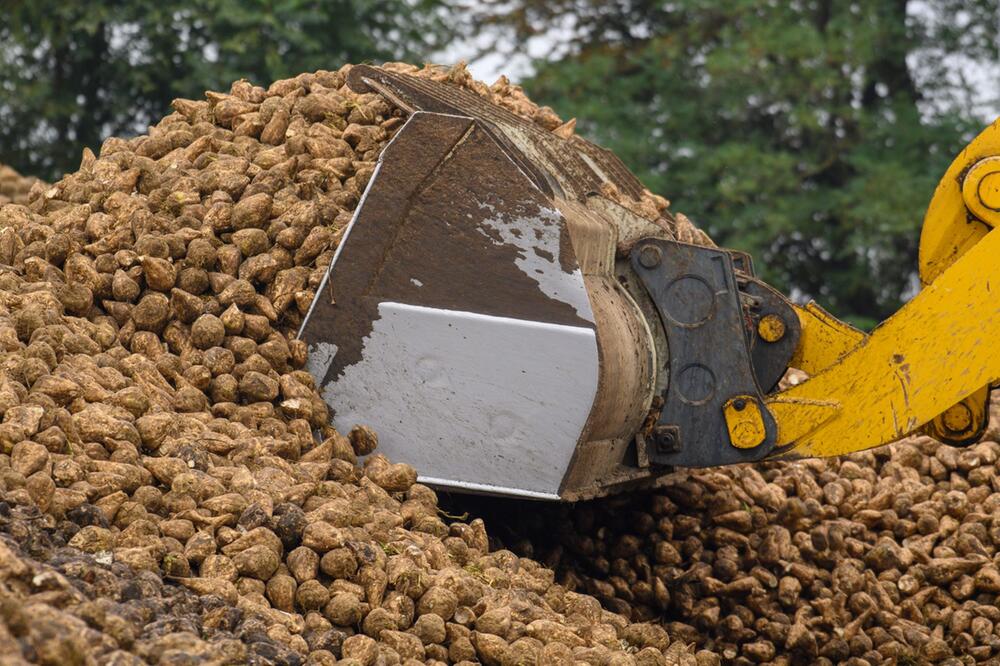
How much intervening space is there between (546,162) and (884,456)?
1.82m

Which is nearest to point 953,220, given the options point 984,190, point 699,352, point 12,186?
point 984,190

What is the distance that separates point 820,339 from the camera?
434cm

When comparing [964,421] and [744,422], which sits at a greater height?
[964,421]

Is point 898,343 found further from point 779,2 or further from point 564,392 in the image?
point 779,2

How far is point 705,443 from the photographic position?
421 cm

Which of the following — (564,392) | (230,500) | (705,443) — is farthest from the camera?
(705,443)

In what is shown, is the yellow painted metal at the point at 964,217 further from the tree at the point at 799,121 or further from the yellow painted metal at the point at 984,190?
the tree at the point at 799,121

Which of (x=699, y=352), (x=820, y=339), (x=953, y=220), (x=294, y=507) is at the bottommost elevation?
(x=294, y=507)

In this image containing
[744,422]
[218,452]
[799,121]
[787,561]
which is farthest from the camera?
[799,121]

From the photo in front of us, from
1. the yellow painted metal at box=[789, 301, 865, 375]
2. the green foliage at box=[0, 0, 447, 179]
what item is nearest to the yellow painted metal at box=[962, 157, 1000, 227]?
the yellow painted metal at box=[789, 301, 865, 375]

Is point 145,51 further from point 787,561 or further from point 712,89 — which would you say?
point 787,561

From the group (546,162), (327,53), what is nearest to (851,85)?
(327,53)

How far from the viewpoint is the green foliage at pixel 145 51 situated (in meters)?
9.98

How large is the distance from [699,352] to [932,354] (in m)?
0.64
